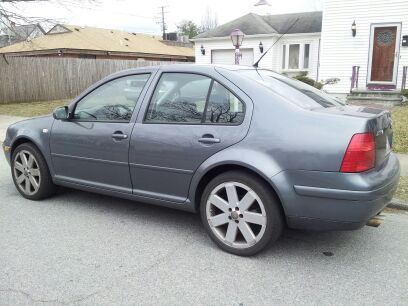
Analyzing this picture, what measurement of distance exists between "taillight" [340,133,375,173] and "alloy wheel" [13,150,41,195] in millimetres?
3565

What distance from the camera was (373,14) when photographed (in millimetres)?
15594

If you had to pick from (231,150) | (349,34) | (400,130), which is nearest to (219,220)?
(231,150)

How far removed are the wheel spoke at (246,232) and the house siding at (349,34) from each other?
13977 millimetres

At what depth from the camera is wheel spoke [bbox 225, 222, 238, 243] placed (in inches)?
142

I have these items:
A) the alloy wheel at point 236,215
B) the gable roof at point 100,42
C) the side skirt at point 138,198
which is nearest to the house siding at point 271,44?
the gable roof at point 100,42

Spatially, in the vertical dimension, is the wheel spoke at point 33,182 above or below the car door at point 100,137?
below

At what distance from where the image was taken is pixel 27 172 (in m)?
5.15

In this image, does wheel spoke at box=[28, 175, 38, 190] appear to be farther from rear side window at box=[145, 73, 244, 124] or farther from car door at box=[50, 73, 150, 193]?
rear side window at box=[145, 73, 244, 124]

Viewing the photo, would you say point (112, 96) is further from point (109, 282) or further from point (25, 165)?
point (109, 282)

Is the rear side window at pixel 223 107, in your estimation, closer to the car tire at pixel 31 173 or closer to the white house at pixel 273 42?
the car tire at pixel 31 173

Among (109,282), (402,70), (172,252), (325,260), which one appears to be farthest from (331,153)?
(402,70)

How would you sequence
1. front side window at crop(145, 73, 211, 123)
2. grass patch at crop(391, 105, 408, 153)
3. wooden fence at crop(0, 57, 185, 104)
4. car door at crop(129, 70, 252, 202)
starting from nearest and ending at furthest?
car door at crop(129, 70, 252, 202), front side window at crop(145, 73, 211, 123), grass patch at crop(391, 105, 408, 153), wooden fence at crop(0, 57, 185, 104)

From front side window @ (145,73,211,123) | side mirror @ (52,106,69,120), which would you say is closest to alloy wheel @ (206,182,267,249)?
front side window @ (145,73,211,123)

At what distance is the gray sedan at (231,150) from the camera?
3.21 metres
